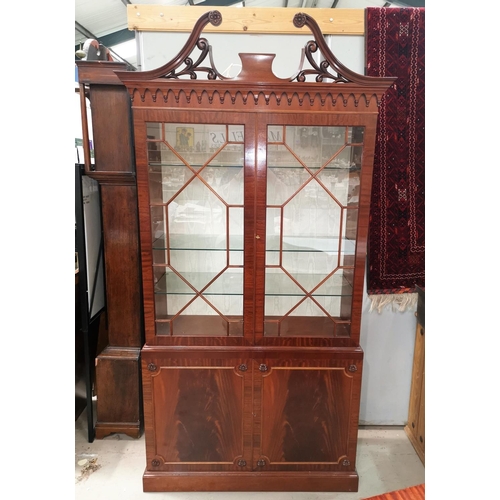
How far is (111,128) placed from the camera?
1683mm

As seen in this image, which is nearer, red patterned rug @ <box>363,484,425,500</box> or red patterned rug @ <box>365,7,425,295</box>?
red patterned rug @ <box>363,484,425,500</box>

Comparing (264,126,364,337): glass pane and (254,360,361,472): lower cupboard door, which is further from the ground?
(264,126,364,337): glass pane

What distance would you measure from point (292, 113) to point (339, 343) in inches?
38.0

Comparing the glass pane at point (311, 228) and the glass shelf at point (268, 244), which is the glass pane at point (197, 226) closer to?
the glass shelf at point (268, 244)

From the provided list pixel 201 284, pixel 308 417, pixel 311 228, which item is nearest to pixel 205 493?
pixel 308 417

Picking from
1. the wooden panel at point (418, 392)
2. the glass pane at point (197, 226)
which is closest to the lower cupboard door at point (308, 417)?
the glass pane at point (197, 226)

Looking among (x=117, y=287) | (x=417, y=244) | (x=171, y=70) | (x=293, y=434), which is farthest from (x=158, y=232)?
(x=417, y=244)

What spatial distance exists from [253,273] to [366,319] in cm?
84

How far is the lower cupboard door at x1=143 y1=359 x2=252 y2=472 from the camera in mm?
1576

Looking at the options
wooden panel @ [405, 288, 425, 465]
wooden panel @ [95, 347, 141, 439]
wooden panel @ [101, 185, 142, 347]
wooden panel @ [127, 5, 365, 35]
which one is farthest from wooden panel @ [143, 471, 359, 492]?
wooden panel @ [127, 5, 365, 35]

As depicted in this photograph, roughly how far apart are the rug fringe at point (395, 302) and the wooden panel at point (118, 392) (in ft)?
4.20

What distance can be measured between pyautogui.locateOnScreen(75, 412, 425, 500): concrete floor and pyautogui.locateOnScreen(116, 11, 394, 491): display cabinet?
49 millimetres

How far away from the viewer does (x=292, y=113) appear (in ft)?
4.52

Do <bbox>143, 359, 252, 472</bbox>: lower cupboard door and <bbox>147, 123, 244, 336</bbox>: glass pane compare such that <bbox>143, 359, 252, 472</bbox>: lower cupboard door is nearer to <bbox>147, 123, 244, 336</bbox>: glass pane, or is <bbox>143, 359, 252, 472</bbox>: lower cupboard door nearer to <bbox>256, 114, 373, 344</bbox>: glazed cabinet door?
<bbox>147, 123, 244, 336</bbox>: glass pane
